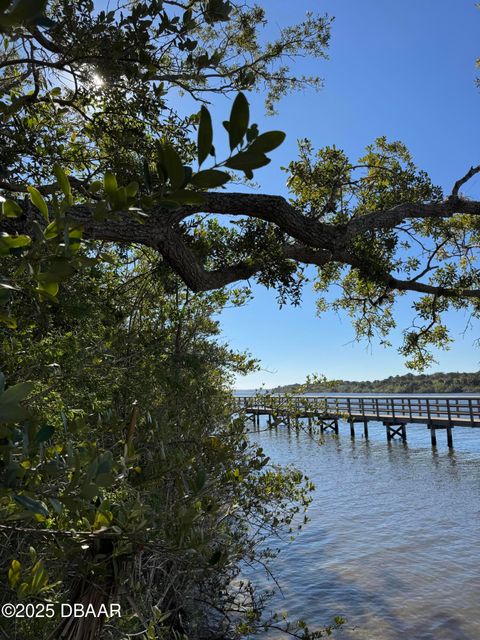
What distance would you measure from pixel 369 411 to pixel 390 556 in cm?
2037

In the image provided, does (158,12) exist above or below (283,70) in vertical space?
below

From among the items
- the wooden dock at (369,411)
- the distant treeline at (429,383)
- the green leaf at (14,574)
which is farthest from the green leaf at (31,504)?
the distant treeline at (429,383)

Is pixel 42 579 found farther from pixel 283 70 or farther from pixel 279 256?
pixel 283 70

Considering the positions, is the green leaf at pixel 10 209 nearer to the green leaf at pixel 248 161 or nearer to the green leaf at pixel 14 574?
the green leaf at pixel 248 161

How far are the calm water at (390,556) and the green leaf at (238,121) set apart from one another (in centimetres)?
569

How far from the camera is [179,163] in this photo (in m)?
0.76

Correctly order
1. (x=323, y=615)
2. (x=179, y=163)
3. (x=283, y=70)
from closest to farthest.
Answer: (x=179, y=163) → (x=283, y=70) → (x=323, y=615)

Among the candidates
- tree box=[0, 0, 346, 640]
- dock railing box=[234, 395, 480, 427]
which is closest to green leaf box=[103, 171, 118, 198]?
tree box=[0, 0, 346, 640]

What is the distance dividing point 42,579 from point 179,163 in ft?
4.05

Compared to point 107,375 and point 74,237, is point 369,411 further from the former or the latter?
point 74,237

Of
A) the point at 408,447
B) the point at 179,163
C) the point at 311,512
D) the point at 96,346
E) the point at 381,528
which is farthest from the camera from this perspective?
the point at 408,447

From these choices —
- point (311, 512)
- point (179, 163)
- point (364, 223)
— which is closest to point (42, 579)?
point (179, 163)

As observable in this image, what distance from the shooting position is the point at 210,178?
75 cm

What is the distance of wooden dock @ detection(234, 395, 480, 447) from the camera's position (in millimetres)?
4914
